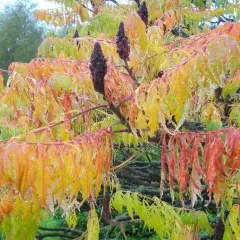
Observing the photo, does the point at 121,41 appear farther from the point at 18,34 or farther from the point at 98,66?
the point at 18,34

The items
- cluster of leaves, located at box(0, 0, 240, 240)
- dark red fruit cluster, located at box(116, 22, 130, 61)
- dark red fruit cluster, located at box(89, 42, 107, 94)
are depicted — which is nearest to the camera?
cluster of leaves, located at box(0, 0, 240, 240)

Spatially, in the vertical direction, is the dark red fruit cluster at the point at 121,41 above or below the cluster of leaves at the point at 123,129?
above

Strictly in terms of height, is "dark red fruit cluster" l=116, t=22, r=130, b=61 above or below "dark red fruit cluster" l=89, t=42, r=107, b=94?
above

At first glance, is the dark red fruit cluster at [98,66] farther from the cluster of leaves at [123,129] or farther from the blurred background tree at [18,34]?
the blurred background tree at [18,34]

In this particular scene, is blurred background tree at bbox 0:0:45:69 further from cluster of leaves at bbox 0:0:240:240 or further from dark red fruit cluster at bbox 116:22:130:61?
dark red fruit cluster at bbox 116:22:130:61

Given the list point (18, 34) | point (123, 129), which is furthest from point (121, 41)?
point (18, 34)

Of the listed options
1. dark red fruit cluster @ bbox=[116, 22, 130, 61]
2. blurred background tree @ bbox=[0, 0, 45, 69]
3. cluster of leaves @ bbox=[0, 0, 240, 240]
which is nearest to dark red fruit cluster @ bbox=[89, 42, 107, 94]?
cluster of leaves @ bbox=[0, 0, 240, 240]

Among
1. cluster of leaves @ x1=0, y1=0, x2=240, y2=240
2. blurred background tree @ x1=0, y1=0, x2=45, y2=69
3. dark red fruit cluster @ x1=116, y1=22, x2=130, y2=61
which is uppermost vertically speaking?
blurred background tree @ x1=0, y1=0, x2=45, y2=69

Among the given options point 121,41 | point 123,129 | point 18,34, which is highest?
point 18,34

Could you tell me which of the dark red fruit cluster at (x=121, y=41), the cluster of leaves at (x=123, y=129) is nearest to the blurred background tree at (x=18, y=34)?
the cluster of leaves at (x=123, y=129)

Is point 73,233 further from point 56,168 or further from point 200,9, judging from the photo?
point 200,9

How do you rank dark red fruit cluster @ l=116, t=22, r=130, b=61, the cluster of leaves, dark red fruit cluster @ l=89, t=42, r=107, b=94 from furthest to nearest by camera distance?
dark red fruit cluster @ l=116, t=22, r=130, b=61, dark red fruit cluster @ l=89, t=42, r=107, b=94, the cluster of leaves

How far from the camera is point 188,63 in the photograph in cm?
160

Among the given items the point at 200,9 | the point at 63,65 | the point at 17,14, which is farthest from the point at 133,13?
the point at 17,14
